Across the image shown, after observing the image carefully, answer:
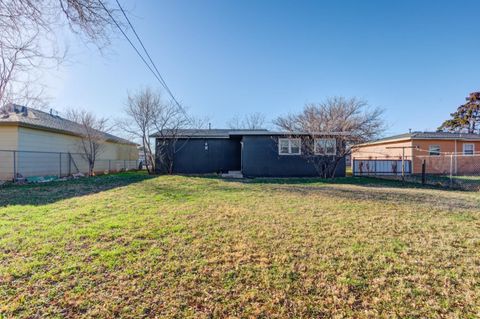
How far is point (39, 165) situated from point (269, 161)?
11.9 meters

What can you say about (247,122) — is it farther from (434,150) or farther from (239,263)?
(239,263)

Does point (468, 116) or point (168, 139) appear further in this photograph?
point (468, 116)

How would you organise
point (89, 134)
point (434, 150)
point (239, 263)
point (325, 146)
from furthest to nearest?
point (434, 150) → point (89, 134) → point (325, 146) → point (239, 263)

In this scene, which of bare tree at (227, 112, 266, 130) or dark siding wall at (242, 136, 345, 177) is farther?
bare tree at (227, 112, 266, 130)

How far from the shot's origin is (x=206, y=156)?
14633 millimetres

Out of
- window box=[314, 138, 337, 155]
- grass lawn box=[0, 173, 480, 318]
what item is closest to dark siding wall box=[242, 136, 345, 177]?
window box=[314, 138, 337, 155]

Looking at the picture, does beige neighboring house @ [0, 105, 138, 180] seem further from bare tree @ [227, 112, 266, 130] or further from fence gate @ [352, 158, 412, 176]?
bare tree @ [227, 112, 266, 130]

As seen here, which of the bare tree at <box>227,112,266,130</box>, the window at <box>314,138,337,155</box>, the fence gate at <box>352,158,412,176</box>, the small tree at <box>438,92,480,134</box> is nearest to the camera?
the window at <box>314,138,337,155</box>

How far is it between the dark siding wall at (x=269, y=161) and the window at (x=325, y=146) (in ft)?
3.21

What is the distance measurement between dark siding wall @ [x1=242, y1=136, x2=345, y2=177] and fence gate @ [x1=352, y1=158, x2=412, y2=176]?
394 centimetres

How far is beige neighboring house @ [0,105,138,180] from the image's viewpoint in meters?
10.3

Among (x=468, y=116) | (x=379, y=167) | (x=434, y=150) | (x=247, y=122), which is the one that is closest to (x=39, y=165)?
(x=379, y=167)

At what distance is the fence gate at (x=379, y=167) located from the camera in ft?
46.4

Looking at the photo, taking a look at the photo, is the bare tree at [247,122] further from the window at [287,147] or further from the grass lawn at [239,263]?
the grass lawn at [239,263]
